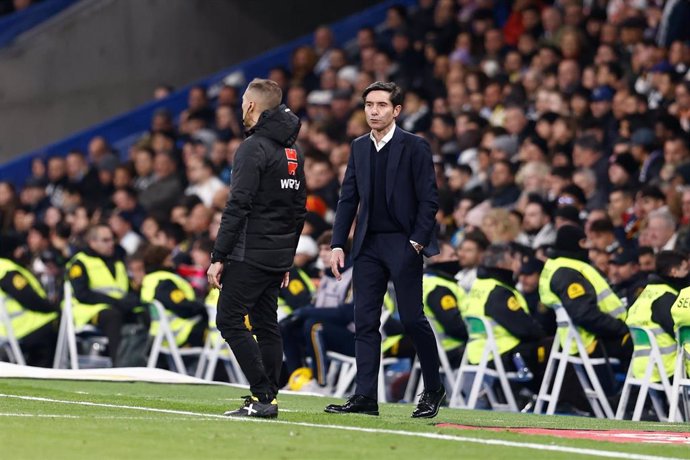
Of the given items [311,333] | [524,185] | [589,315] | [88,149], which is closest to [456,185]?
[524,185]

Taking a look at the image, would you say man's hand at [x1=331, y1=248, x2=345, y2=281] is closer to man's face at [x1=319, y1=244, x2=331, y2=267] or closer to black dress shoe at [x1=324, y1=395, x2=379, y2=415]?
black dress shoe at [x1=324, y1=395, x2=379, y2=415]

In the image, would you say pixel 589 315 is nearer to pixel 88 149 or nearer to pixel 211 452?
pixel 211 452

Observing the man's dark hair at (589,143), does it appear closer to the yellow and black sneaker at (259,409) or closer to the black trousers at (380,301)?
the black trousers at (380,301)

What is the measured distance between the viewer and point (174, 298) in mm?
15953

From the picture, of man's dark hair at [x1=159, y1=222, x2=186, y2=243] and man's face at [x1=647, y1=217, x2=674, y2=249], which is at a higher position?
man's dark hair at [x1=159, y1=222, x2=186, y2=243]

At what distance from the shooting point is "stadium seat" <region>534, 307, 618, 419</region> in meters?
12.9

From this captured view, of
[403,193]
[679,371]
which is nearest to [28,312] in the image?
[679,371]

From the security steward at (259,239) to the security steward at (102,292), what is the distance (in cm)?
721

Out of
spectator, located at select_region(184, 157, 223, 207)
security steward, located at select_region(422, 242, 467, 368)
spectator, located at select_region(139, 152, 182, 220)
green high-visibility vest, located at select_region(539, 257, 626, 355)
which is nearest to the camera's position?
green high-visibility vest, located at select_region(539, 257, 626, 355)

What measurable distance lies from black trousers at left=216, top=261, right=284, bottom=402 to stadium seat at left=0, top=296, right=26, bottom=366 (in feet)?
24.9

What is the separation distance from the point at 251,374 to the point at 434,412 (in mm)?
1355

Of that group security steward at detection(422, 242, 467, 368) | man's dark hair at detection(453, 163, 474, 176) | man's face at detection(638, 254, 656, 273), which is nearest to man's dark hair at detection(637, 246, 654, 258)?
man's face at detection(638, 254, 656, 273)

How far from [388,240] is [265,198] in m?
0.89

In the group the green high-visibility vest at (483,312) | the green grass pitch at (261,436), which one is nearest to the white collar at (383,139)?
the green grass pitch at (261,436)
